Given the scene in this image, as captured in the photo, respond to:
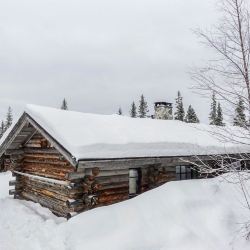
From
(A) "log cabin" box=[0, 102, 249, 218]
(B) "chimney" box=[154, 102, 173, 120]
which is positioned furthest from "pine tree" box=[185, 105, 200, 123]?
(A) "log cabin" box=[0, 102, 249, 218]

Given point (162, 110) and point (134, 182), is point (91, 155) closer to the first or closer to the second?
point (134, 182)

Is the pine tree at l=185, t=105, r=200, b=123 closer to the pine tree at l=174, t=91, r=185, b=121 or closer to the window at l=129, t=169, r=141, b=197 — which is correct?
the pine tree at l=174, t=91, r=185, b=121

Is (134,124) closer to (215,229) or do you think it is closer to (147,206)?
(147,206)

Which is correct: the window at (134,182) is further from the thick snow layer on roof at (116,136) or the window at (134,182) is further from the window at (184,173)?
the window at (184,173)

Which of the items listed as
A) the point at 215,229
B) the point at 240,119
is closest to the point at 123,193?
the point at 215,229

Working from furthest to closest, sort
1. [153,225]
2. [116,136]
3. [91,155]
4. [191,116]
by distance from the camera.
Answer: [191,116], [116,136], [91,155], [153,225]

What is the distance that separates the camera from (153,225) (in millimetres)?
8344

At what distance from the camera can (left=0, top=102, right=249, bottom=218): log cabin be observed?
938cm

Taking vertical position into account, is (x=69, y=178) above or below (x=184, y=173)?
above

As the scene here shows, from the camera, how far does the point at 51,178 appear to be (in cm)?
1150

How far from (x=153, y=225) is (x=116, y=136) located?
3224 millimetres

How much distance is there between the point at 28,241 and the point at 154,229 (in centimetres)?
348

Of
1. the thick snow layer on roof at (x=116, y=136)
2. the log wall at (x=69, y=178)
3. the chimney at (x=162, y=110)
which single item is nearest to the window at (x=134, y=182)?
the log wall at (x=69, y=178)

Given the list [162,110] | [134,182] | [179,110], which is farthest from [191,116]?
[134,182]
